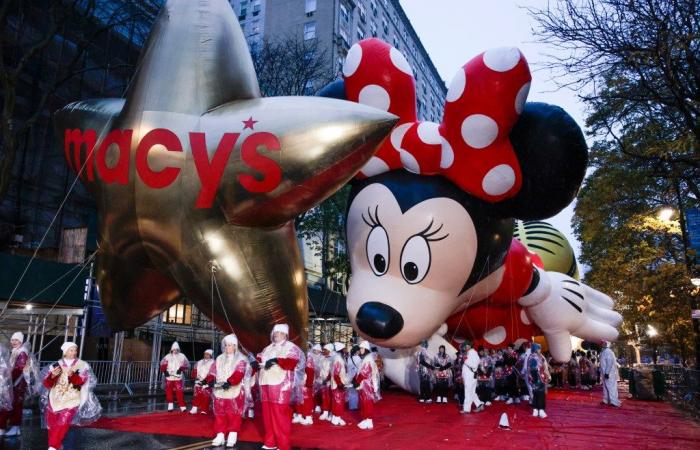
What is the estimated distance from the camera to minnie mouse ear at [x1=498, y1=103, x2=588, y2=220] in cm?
770

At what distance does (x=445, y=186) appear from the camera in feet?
29.1

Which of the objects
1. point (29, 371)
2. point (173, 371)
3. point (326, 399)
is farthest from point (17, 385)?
point (326, 399)

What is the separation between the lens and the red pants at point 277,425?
604 cm

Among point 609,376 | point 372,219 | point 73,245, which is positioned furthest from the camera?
point 73,245

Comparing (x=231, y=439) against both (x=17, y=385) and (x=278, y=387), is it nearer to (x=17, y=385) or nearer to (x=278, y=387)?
(x=278, y=387)

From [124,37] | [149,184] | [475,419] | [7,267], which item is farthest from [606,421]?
[124,37]

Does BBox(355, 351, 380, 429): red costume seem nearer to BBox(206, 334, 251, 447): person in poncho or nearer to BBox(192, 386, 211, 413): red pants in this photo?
BBox(206, 334, 251, 447): person in poncho

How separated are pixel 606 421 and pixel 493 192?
15.5 feet

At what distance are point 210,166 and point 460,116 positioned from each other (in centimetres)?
407

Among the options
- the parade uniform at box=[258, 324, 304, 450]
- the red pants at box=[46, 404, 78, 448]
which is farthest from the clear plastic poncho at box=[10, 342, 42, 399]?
the parade uniform at box=[258, 324, 304, 450]

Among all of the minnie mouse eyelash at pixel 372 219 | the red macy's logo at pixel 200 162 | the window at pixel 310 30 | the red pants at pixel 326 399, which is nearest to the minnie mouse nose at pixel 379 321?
the minnie mouse eyelash at pixel 372 219

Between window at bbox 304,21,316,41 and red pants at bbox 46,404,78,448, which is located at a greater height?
window at bbox 304,21,316,41

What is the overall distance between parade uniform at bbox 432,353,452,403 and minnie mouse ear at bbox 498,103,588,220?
3900 millimetres

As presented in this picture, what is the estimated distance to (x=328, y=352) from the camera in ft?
32.0
